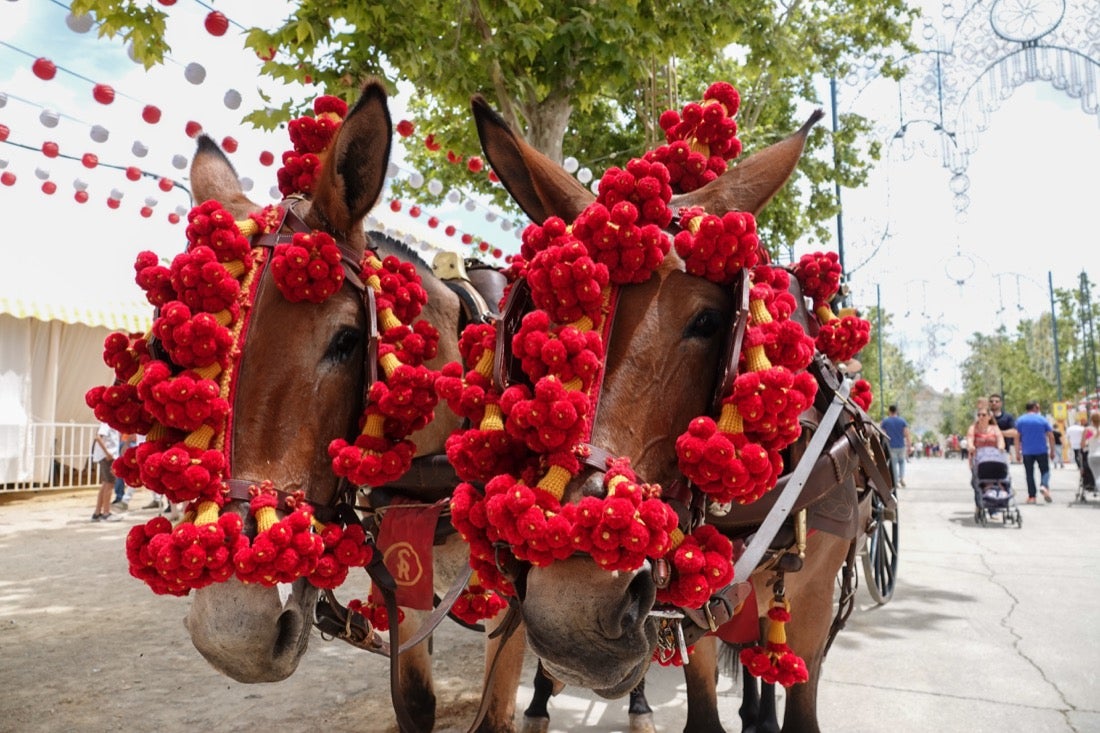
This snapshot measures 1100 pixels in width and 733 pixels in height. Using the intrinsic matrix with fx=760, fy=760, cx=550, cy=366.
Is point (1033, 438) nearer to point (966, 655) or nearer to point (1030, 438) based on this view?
point (1030, 438)

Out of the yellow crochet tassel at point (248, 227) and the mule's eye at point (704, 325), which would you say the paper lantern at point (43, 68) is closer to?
the yellow crochet tassel at point (248, 227)

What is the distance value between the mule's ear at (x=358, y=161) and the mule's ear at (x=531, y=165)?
32 centimetres

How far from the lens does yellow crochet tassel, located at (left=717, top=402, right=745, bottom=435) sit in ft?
5.61

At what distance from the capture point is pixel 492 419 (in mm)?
1770

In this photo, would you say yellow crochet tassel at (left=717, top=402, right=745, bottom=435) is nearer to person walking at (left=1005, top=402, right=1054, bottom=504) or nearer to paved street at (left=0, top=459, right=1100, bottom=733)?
paved street at (left=0, top=459, right=1100, bottom=733)

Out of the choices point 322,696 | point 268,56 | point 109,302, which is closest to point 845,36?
point 268,56

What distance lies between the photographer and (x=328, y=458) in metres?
2.12

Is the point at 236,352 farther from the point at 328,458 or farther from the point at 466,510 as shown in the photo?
the point at 466,510

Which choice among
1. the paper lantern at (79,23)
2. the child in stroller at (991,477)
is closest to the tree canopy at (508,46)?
the paper lantern at (79,23)

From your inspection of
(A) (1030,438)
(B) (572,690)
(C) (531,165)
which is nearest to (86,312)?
(B) (572,690)

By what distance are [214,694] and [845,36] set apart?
495 inches

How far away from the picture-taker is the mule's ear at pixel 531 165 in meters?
2.11

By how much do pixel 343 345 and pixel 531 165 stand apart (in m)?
0.74

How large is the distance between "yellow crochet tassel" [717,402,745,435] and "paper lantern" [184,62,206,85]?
15.2ft
